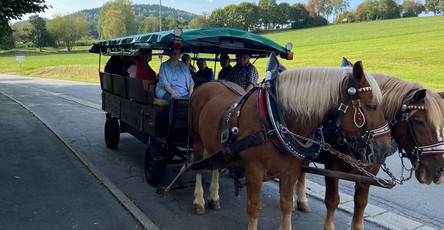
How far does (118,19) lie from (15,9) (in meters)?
75.6

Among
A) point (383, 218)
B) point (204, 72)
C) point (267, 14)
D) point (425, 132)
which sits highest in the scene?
point (267, 14)

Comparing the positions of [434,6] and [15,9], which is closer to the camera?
[15,9]

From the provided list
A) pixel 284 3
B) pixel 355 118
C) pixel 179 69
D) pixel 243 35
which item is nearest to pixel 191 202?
pixel 179 69

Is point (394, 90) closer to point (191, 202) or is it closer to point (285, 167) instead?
point (285, 167)

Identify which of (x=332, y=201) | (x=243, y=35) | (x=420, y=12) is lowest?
(x=332, y=201)

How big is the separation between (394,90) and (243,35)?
2.24m

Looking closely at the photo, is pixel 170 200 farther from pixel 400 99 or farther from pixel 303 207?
pixel 400 99

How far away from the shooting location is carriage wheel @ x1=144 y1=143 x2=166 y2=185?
5.07 meters

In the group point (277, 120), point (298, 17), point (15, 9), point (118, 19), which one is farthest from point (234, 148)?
point (298, 17)

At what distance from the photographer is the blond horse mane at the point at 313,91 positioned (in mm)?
2697

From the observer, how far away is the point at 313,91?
9.09 feet

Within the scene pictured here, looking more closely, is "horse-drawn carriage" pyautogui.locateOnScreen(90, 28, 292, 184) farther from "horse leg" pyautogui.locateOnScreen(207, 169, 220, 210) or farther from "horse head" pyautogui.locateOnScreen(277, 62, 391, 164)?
"horse head" pyautogui.locateOnScreen(277, 62, 391, 164)

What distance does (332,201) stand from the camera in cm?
339

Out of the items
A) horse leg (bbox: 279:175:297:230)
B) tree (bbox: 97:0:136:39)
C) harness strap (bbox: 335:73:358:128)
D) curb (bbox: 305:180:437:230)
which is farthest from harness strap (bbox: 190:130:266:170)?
tree (bbox: 97:0:136:39)
